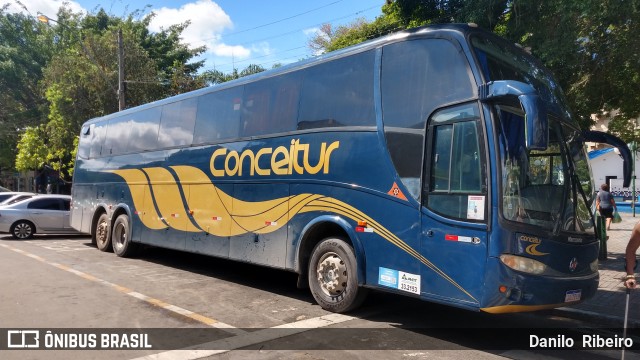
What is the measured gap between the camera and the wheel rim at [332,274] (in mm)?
6645

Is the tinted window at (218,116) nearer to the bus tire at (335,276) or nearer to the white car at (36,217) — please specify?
the bus tire at (335,276)

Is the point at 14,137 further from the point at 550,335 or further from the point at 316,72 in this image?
the point at 550,335

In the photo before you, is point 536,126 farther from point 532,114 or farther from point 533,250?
point 533,250

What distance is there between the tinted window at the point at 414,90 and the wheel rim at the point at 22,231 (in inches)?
595

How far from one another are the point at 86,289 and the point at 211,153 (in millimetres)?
3186

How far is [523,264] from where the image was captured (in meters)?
4.93

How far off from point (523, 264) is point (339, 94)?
3.44 meters

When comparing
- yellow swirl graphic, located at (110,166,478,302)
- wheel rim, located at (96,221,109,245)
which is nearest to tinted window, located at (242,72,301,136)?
yellow swirl graphic, located at (110,166,478,302)

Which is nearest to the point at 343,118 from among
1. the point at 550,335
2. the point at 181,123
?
the point at 550,335

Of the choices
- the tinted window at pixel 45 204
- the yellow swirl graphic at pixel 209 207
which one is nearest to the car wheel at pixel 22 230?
the tinted window at pixel 45 204

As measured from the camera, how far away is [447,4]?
10664 mm

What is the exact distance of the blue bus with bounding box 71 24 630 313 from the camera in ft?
16.5

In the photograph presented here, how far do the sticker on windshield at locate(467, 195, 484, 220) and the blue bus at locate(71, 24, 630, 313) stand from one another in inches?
0.6

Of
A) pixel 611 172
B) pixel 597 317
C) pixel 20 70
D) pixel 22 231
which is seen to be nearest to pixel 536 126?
pixel 597 317
